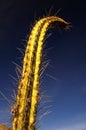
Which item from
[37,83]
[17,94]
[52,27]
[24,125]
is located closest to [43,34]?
[52,27]

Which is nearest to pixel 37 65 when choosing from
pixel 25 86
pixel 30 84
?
pixel 30 84

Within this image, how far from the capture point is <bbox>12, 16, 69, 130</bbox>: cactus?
13.1 feet

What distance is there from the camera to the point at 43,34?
4941 mm

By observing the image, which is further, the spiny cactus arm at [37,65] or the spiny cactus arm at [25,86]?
the spiny cactus arm at [37,65]

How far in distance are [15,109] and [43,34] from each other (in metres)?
1.58

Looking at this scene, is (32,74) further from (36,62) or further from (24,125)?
(24,125)

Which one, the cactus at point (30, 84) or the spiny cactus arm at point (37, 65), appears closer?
the cactus at point (30, 84)

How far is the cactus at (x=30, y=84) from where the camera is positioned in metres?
3.99

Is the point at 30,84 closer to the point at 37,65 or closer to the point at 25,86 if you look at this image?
the point at 25,86

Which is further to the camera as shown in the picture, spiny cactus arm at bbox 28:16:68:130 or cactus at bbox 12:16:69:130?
spiny cactus arm at bbox 28:16:68:130

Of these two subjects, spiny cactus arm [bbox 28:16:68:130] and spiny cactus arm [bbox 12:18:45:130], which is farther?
spiny cactus arm [bbox 28:16:68:130]

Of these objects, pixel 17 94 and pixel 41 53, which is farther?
pixel 41 53

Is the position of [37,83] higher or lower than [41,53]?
lower

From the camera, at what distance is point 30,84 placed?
4285 mm
